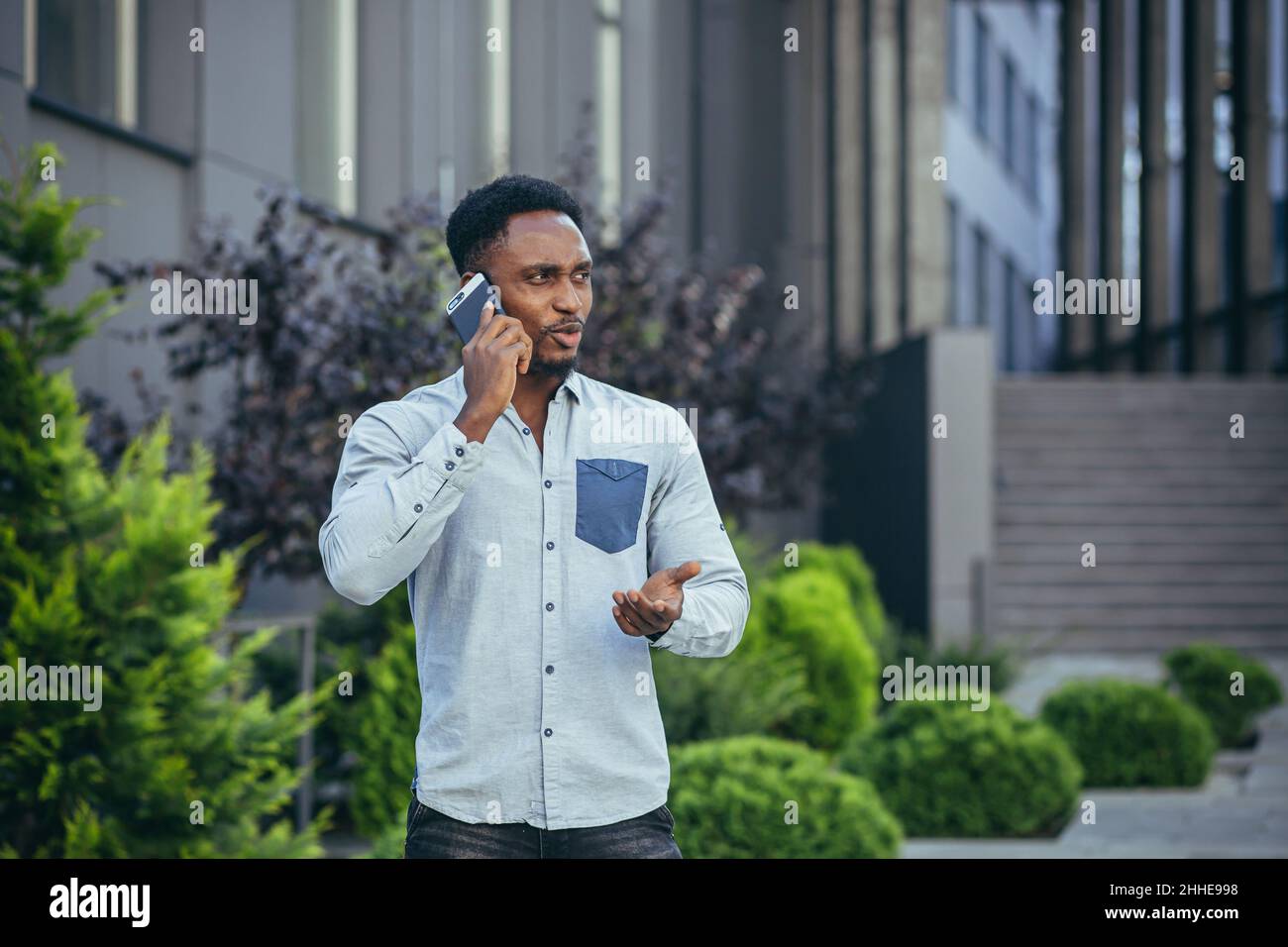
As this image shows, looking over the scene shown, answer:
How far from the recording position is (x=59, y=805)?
17.7ft

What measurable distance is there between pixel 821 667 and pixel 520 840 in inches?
345

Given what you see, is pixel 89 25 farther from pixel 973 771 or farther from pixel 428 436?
pixel 428 436

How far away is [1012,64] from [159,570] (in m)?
40.4

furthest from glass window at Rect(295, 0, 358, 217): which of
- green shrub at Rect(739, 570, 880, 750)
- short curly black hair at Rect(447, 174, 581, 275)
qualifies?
short curly black hair at Rect(447, 174, 581, 275)

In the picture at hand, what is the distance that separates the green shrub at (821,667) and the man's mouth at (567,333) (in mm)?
8384

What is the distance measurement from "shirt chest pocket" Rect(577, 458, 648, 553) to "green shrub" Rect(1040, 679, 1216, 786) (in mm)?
7686

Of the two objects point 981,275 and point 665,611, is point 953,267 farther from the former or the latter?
point 665,611

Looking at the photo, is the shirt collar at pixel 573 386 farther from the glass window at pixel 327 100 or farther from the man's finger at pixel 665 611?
the glass window at pixel 327 100

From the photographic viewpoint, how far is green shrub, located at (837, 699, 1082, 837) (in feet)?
27.5

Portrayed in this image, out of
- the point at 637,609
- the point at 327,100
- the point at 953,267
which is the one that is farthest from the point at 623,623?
the point at 953,267

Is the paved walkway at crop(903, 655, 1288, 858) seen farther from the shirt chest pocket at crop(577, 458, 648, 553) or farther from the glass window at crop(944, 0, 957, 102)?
the glass window at crop(944, 0, 957, 102)

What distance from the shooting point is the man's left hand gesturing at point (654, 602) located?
8.36 feet

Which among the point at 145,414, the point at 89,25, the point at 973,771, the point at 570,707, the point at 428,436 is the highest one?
the point at 89,25

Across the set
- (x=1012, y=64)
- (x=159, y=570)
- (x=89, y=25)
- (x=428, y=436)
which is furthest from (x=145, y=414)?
(x=1012, y=64)
